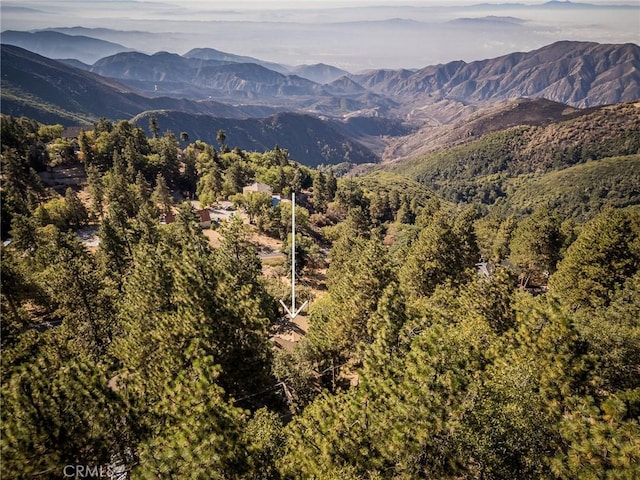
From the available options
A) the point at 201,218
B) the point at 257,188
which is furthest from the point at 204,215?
the point at 257,188

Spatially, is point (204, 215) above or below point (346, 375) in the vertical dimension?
below

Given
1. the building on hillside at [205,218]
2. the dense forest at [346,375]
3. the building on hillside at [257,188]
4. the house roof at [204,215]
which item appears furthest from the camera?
the building on hillside at [257,188]

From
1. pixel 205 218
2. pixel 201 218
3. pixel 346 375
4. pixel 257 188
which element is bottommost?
pixel 205 218

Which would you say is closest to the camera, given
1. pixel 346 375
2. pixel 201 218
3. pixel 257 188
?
pixel 346 375

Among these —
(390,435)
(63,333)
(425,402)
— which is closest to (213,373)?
(390,435)

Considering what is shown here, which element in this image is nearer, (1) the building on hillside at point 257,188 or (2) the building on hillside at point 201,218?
(2) the building on hillside at point 201,218

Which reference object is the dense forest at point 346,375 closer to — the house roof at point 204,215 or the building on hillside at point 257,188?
the house roof at point 204,215

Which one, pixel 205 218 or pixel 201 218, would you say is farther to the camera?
pixel 205 218

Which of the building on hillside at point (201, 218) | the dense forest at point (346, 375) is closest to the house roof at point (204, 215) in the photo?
the building on hillside at point (201, 218)

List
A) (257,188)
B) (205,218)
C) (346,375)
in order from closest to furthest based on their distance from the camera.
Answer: (346,375) → (205,218) → (257,188)

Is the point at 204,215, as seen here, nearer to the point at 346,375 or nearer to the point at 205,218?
the point at 205,218

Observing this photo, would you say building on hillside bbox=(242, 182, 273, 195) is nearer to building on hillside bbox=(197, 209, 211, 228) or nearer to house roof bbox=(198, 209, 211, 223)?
house roof bbox=(198, 209, 211, 223)
